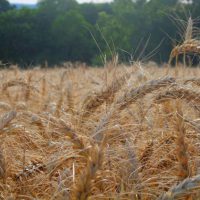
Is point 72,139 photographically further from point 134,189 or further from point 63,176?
point 134,189

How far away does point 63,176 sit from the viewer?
52.8 inches

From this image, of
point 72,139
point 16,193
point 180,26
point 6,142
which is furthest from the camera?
point 180,26

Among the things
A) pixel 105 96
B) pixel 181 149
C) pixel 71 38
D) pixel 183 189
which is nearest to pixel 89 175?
pixel 183 189

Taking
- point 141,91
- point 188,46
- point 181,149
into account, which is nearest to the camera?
point 181,149

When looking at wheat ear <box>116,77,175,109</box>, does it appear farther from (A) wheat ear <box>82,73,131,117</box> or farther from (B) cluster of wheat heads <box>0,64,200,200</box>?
(A) wheat ear <box>82,73,131,117</box>

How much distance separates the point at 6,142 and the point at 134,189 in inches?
25.3

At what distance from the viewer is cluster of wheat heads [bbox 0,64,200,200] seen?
50.2 inches

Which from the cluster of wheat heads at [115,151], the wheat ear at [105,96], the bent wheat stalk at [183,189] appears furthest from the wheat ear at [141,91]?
the bent wheat stalk at [183,189]

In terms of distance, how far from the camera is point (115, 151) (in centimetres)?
147

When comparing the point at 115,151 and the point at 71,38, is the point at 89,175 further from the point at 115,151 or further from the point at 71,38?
the point at 71,38

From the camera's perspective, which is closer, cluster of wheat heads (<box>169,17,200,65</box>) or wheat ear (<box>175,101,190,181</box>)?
wheat ear (<box>175,101,190,181</box>)

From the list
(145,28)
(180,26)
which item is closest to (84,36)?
(145,28)

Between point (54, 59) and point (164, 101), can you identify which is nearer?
point (164, 101)

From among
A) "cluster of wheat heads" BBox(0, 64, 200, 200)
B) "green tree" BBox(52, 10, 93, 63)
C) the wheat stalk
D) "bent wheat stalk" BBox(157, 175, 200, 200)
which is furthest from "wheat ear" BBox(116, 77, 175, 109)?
"green tree" BBox(52, 10, 93, 63)
